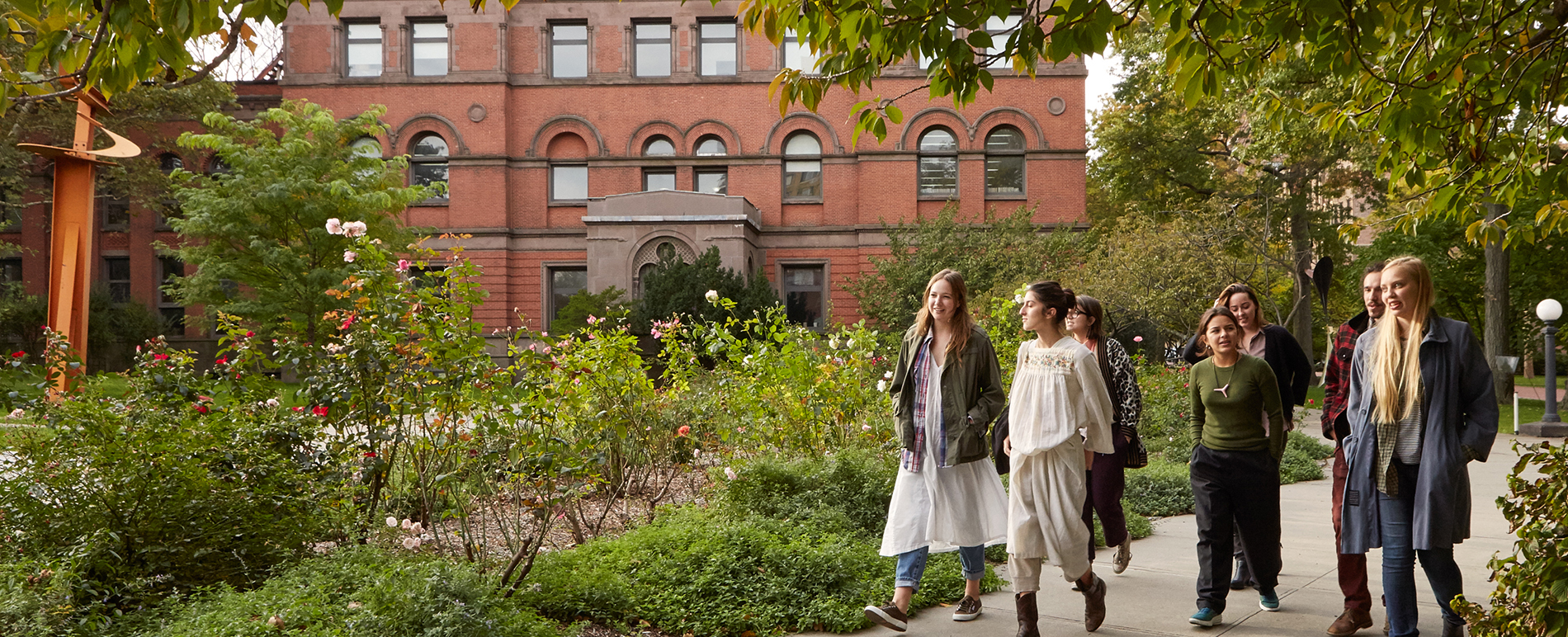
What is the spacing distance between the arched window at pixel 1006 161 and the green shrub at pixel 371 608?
29801 millimetres

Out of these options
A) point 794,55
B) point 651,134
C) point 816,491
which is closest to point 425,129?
point 651,134

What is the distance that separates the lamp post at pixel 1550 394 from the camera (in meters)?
18.8

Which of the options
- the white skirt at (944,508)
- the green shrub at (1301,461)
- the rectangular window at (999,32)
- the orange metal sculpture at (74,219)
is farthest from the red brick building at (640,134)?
the white skirt at (944,508)

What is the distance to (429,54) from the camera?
108 feet

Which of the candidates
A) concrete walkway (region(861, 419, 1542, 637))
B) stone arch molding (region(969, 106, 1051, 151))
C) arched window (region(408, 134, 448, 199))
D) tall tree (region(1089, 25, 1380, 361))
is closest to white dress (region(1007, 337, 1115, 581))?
concrete walkway (region(861, 419, 1542, 637))

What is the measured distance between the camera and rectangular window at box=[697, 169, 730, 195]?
3334cm

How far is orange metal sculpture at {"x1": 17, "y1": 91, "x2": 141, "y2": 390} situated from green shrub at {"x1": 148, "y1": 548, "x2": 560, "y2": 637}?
35.5ft

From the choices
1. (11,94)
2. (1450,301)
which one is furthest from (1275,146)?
(11,94)

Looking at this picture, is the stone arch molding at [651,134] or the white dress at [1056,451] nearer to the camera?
the white dress at [1056,451]

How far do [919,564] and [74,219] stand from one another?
13253 millimetres

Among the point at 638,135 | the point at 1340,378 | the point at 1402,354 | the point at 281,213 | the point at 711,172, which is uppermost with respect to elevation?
the point at 638,135

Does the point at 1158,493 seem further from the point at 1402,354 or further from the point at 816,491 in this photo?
the point at 1402,354

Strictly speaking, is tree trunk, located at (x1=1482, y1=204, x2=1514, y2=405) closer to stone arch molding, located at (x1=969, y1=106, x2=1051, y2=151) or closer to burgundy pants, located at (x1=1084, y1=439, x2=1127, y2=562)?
stone arch molding, located at (x1=969, y1=106, x2=1051, y2=151)

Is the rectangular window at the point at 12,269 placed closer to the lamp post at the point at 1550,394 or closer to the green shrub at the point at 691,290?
the green shrub at the point at 691,290
